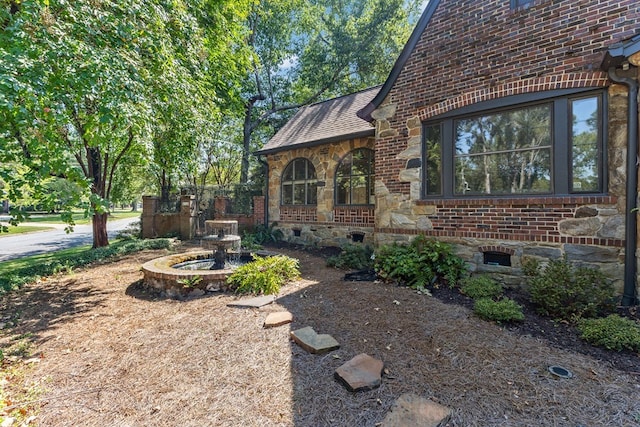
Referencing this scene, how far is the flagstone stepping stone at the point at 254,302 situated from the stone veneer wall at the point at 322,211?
3.94 metres

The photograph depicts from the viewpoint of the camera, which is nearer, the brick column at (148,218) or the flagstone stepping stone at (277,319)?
the flagstone stepping stone at (277,319)

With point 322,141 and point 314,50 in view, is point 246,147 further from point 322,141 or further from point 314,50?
point 322,141

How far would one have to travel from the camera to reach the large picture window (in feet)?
14.3

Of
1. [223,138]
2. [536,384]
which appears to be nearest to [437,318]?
[536,384]

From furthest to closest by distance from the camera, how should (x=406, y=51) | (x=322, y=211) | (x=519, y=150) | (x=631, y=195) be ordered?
1. (x=322, y=211)
2. (x=406, y=51)
3. (x=519, y=150)
4. (x=631, y=195)

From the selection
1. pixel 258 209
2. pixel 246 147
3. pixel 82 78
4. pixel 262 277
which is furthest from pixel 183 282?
pixel 246 147

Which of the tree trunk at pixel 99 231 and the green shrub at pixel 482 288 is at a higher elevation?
the tree trunk at pixel 99 231

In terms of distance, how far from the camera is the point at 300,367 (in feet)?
9.04

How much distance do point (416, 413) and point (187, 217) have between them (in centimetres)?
1115

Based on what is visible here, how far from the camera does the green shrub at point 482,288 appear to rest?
437cm

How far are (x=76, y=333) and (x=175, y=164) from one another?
14.4 ft

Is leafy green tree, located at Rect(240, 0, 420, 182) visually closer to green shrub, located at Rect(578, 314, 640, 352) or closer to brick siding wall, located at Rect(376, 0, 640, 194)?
brick siding wall, located at Rect(376, 0, 640, 194)

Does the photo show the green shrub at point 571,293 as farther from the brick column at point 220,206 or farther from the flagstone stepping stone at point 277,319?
the brick column at point 220,206

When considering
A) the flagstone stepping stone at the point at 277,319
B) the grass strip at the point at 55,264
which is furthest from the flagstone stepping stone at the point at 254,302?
the grass strip at the point at 55,264
